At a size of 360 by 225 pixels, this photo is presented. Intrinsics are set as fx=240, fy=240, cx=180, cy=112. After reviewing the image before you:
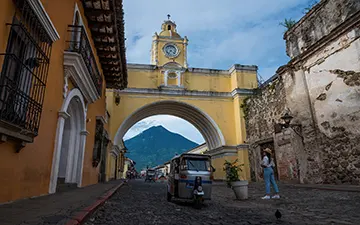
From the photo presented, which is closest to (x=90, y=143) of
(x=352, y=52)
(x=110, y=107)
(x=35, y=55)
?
(x=35, y=55)

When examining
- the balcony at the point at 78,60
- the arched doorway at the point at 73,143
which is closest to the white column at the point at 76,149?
the arched doorway at the point at 73,143

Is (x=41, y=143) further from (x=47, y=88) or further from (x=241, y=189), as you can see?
(x=241, y=189)

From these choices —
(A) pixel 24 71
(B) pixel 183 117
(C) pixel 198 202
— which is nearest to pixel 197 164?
(C) pixel 198 202

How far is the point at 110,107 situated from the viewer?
59.9ft

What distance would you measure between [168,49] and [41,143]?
714 inches

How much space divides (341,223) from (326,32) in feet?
27.2

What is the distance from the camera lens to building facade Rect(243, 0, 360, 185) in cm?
812

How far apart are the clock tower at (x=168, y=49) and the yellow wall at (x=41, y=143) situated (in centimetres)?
1426

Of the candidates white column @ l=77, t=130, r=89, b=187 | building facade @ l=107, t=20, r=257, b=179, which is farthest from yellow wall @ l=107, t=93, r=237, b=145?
white column @ l=77, t=130, r=89, b=187

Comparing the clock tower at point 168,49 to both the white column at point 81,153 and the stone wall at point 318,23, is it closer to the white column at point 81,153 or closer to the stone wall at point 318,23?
the stone wall at point 318,23

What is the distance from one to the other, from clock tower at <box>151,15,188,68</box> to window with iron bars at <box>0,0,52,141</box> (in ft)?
52.7

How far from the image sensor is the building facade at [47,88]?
12.0 feet

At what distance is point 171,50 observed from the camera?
21.9 metres

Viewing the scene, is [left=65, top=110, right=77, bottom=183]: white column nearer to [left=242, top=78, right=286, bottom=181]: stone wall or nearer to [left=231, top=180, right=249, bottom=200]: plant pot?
[left=231, top=180, right=249, bottom=200]: plant pot
